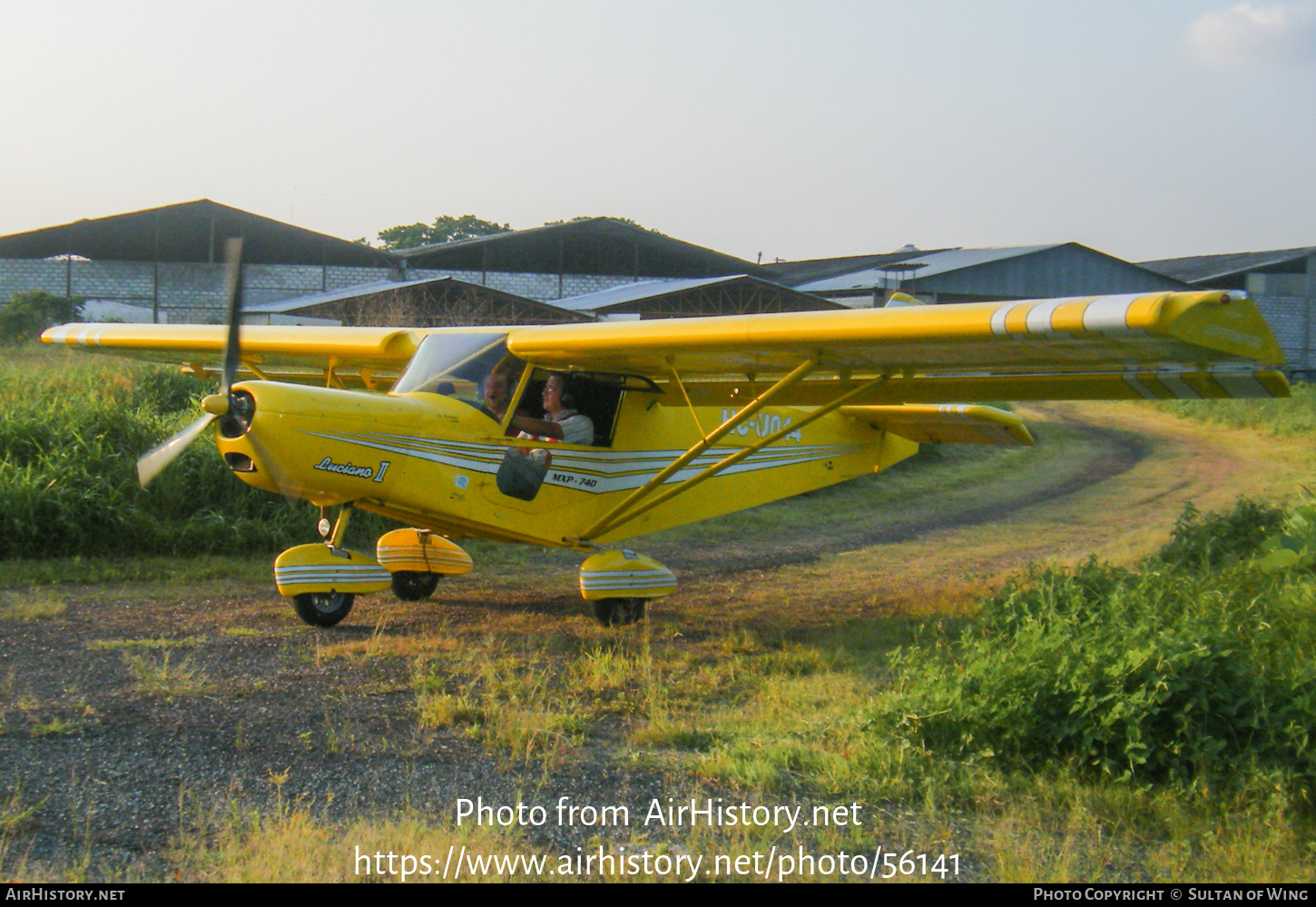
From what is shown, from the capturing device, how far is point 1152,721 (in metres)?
4.62

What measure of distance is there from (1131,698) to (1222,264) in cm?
4257

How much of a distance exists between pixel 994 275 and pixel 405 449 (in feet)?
100

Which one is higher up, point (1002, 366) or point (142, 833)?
point (1002, 366)

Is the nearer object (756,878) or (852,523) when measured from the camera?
(756,878)

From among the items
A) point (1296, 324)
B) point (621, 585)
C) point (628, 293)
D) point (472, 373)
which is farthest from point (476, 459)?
point (1296, 324)

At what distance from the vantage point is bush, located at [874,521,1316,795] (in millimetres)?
4504

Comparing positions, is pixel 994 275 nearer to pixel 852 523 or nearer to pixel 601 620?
pixel 852 523

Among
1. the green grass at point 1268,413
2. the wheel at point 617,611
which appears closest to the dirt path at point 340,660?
the wheel at point 617,611

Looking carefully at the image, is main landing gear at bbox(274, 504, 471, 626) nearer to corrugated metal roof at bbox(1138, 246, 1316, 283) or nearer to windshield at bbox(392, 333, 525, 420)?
windshield at bbox(392, 333, 525, 420)

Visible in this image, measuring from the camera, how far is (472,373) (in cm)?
781

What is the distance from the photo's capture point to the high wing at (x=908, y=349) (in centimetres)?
511

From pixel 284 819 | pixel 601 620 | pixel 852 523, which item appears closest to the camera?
pixel 284 819

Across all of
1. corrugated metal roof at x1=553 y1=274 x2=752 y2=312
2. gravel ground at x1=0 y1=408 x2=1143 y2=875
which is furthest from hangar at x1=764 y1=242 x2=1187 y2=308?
gravel ground at x1=0 y1=408 x2=1143 y2=875

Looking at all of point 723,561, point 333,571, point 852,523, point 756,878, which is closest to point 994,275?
point 852,523
